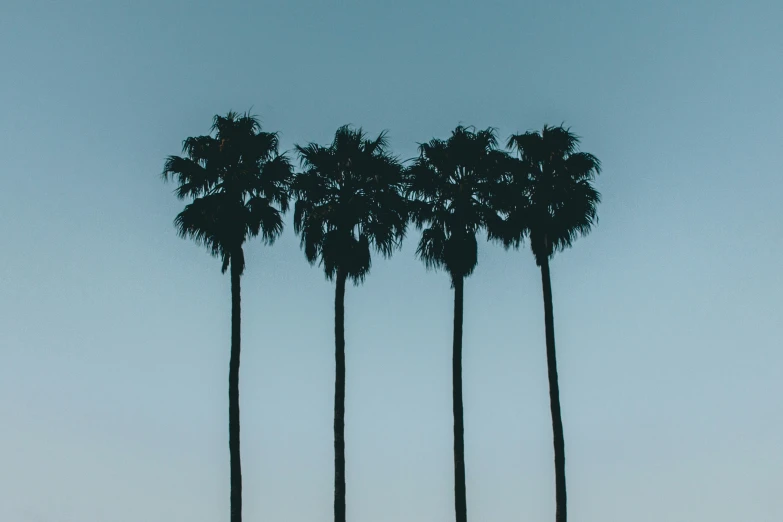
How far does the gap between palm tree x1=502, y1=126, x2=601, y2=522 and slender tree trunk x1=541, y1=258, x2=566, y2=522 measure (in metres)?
0.06

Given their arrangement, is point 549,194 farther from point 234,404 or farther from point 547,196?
point 234,404

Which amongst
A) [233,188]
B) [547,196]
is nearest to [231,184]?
[233,188]

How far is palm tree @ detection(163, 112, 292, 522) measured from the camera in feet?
139

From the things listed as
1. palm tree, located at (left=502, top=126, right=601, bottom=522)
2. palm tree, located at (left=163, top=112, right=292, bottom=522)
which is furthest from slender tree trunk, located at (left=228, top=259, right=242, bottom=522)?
palm tree, located at (left=502, top=126, right=601, bottom=522)

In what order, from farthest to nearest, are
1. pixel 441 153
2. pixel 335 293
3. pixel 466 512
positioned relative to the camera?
pixel 441 153
pixel 335 293
pixel 466 512

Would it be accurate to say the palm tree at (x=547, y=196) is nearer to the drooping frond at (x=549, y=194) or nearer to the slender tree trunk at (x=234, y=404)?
the drooping frond at (x=549, y=194)

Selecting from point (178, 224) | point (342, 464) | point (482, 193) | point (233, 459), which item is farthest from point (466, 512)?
point (178, 224)

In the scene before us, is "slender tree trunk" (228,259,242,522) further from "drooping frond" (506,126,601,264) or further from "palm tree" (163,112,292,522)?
"drooping frond" (506,126,601,264)

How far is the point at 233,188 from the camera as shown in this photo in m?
43.5

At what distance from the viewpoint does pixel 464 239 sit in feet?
142

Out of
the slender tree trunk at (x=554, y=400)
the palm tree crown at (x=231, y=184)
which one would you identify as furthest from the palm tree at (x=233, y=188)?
the slender tree trunk at (x=554, y=400)

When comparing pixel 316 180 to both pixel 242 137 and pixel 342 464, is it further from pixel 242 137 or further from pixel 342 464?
pixel 342 464

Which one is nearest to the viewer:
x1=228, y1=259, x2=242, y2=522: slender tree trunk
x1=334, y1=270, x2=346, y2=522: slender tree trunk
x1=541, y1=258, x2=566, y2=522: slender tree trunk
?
x1=541, y1=258, x2=566, y2=522: slender tree trunk

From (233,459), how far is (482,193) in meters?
15.6
